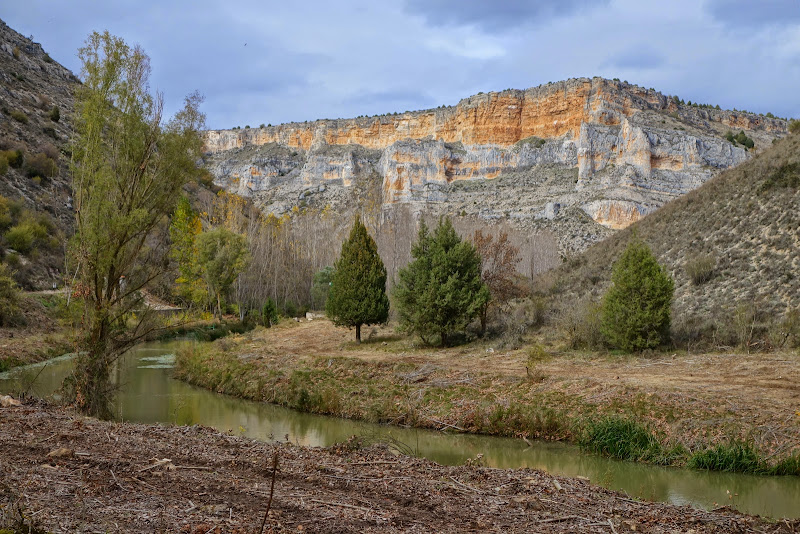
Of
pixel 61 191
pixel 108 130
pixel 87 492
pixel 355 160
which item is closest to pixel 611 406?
pixel 87 492

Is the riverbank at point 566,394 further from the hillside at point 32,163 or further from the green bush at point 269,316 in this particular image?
the hillside at point 32,163

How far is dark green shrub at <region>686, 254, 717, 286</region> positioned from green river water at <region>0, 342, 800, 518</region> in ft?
46.9

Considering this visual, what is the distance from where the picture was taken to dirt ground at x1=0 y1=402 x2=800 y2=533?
4.99m

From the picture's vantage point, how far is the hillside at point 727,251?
19.7 metres

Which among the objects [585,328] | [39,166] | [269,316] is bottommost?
[585,328]

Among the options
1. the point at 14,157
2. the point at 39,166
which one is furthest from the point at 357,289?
the point at 14,157

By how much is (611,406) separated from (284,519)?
28.9 ft

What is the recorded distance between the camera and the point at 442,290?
2169 centimetres

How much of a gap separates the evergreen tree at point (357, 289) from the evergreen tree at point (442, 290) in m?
1.71

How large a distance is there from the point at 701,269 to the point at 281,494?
21245 millimetres

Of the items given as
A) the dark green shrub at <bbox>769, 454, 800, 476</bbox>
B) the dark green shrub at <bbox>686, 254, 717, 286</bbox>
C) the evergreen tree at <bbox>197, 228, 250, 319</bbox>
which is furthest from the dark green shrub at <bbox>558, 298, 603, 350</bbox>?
the evergreen tree at <bbox>197, 228, 250, 319</bbox>

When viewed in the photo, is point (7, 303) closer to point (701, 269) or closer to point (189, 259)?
point (189, 259)

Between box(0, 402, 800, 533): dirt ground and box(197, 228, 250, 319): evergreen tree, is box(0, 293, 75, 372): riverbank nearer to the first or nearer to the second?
box(197, 228, 250, 319): evergreen tree

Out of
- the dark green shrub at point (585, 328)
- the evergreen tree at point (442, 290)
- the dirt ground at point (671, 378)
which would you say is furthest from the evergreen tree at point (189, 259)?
the dark green shrub at point (585, 328)
